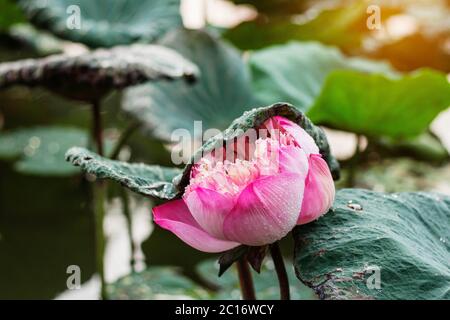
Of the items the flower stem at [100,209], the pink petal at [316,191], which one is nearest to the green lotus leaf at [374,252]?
the pink petal at [316,191]

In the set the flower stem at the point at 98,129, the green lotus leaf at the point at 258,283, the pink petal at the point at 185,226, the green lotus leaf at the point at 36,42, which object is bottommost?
the green lotus leaf at the point at 258,283

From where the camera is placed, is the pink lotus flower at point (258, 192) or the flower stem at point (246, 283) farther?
the flower stem at point (246, 283)

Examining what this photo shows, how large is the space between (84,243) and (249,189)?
52.7 inches

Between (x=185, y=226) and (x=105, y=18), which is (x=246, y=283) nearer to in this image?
(x=185, y=226)

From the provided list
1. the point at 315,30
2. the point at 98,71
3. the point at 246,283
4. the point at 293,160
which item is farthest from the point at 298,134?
the point at 315,30

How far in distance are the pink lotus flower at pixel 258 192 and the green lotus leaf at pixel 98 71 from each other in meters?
0.60

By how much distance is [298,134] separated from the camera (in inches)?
25.9

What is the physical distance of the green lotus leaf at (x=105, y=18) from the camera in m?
1.58

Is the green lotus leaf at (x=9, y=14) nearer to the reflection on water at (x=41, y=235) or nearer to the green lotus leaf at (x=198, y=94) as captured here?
the reflection on water at (x=41, y=235)

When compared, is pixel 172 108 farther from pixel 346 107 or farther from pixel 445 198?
pixel 445 198

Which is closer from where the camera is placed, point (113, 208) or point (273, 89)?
point (273, 89)

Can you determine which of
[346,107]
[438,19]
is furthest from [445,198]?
[438,19]

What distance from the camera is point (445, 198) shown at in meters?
0.79
